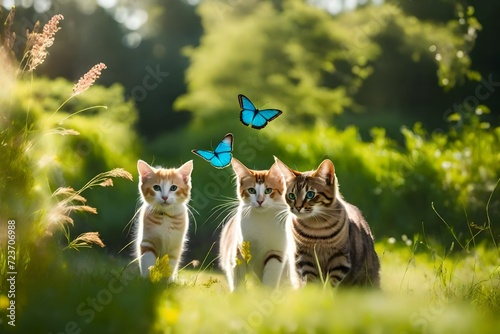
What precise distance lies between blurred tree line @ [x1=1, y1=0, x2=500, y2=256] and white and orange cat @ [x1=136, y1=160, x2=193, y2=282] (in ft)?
3.35

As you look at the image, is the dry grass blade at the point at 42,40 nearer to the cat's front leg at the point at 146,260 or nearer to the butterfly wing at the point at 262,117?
the butterfly wing at the point at 262,117

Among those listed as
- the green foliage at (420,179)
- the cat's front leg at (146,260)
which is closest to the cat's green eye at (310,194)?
the cat's front leg at (146,260)

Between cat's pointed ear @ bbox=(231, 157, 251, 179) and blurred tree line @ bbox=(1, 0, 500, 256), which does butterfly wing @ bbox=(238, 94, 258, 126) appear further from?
blurred tree line @ bbox=(1, 0, 500, 256)

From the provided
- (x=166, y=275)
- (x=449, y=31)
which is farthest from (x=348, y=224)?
(x=449, y=31)

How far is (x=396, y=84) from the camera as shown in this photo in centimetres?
1578

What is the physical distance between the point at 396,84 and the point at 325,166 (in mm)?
12662

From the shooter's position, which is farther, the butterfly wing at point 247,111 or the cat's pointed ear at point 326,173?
the cat's pointed ear at point 326,173

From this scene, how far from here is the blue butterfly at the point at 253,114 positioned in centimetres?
361

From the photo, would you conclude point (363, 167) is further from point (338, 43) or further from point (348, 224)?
point (338, 43)

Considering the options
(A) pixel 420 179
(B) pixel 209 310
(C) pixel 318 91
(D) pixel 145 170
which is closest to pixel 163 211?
(D) pixel 145 170

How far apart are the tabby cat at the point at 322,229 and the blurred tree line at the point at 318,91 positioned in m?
1.35

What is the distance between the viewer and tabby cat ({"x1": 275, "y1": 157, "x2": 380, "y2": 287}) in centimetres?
370

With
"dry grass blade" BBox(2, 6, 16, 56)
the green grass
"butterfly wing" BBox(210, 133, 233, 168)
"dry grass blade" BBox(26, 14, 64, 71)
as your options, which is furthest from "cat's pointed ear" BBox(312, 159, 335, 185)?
"dry grass blade" BBox(2, 6, 16, 56)

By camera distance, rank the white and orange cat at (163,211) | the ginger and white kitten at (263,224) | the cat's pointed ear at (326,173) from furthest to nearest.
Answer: the white and orange cat at (163,211), the ginger and white kitten at (263,224), the cat's pointed ear at (326,173)
